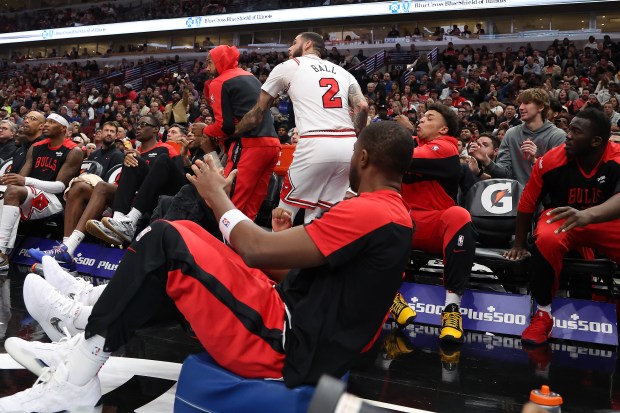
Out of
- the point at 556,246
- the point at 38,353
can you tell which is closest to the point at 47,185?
the point at 38,353

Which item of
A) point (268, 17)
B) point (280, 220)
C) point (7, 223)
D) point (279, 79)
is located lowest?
point (7, 223)

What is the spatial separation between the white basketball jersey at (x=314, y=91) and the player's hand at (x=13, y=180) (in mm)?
2743

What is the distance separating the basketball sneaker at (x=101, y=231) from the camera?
18.2 feet

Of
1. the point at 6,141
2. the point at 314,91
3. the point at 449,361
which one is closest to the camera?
the point at 449,361

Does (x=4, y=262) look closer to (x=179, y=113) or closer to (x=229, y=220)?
(x=229, y=220)

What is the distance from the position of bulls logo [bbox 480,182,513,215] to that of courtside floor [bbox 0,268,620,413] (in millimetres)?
1041

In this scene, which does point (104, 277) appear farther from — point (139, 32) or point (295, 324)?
point (139, 32)

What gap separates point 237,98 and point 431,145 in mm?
1658

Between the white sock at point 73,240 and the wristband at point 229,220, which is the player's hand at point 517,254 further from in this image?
the white sock at point 73,240

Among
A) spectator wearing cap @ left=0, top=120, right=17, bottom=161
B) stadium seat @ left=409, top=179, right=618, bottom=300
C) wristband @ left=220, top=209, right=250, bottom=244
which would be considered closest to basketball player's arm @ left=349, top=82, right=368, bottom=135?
stadium seat @ left=409, top=179, right=618, bottom=300

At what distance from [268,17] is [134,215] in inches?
779

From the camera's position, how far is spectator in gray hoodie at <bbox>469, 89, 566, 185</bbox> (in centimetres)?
526

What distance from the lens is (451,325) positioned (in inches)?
162

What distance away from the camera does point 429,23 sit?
2295cm
